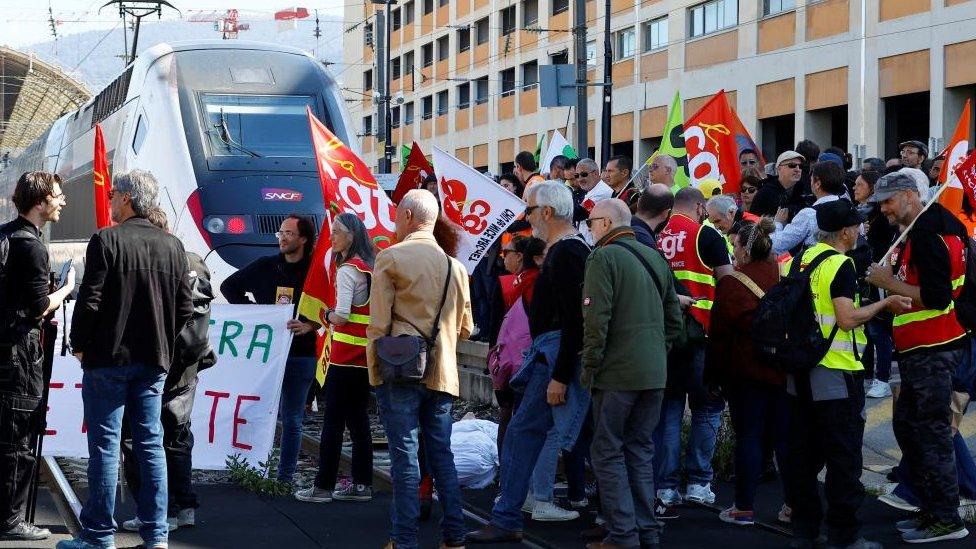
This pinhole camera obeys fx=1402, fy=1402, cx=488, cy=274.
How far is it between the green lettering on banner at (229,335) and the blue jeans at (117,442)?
88.6 inches

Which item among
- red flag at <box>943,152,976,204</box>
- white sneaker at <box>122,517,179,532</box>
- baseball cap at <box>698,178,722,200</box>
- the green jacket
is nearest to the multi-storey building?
baseball cap at <box>698,178,722,200</box>

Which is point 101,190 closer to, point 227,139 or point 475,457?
point 475,457

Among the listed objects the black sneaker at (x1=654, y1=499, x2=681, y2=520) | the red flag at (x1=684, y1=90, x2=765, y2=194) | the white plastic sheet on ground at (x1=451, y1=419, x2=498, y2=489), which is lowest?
the black sneaker at (x1=654, y1=499, x2=681, y2=520)

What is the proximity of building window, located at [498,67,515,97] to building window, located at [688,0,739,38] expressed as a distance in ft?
45.1

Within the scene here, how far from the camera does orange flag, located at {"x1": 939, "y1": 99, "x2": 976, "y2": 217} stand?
8.57 metres

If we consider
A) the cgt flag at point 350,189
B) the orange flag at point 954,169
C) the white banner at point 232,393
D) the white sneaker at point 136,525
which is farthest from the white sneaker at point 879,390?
the white sneaker at point 136,525

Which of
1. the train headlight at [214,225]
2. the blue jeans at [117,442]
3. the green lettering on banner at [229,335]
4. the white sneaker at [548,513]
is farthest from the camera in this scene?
the train headlight at [214,225]

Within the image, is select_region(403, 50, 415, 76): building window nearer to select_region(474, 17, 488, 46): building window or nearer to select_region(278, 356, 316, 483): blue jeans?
select_region(474, 17, 488, 46): building window

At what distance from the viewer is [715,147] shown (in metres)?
13.4

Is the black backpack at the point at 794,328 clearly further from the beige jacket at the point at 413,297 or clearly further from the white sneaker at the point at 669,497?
the beige jacket at the point at 413,297

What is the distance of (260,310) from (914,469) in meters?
4.20

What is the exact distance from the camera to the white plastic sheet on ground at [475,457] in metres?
9.05

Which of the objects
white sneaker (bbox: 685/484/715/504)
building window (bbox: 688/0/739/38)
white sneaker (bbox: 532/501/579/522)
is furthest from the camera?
building window (bbox: 688/0/739/38)

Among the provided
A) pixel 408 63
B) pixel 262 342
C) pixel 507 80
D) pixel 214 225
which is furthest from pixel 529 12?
pixel 262 342
